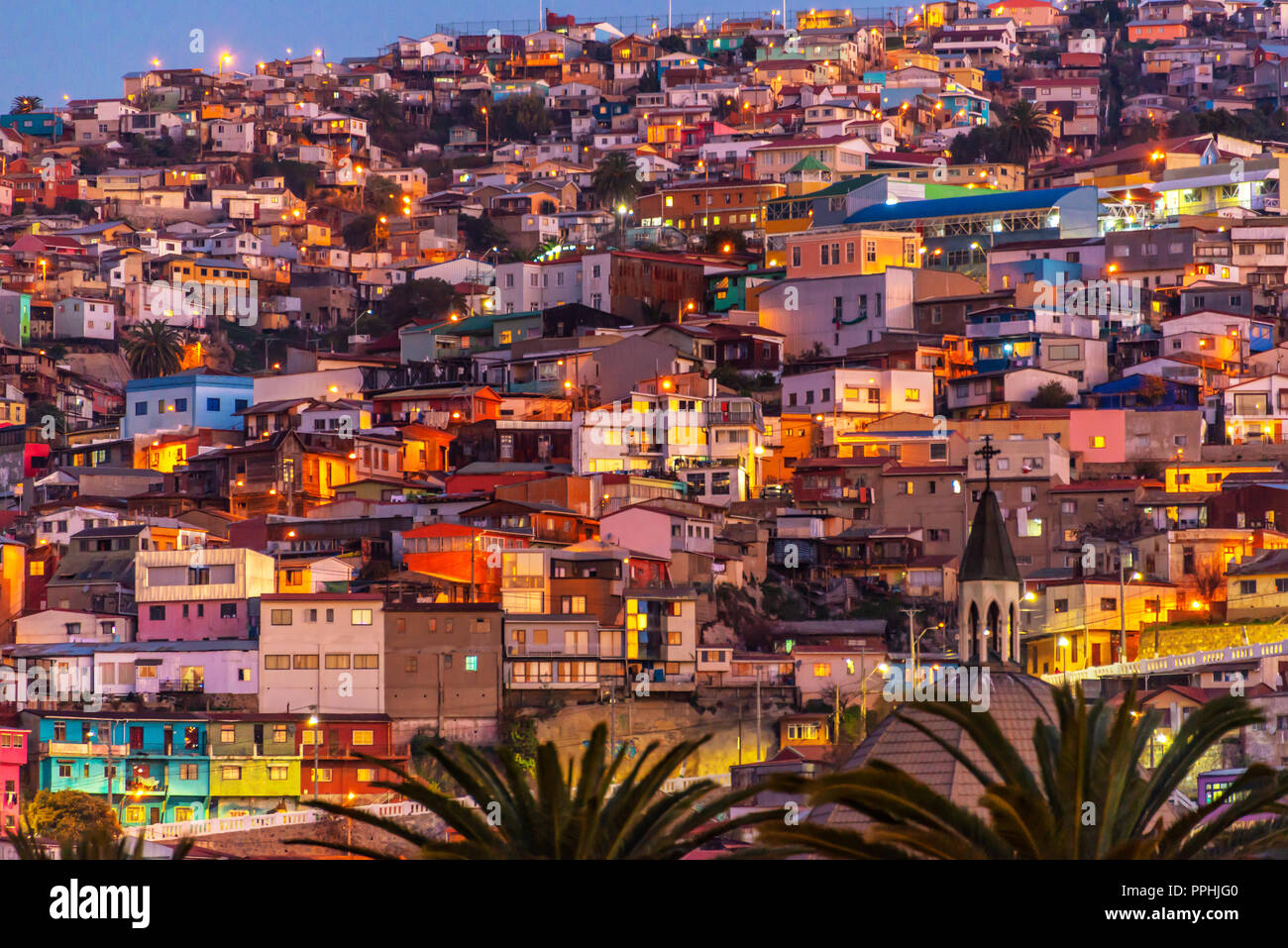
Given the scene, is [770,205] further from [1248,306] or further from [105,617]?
[105,617]

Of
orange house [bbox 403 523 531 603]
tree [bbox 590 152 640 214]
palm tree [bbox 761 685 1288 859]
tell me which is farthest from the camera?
tree [bbox 590 152 640 214]

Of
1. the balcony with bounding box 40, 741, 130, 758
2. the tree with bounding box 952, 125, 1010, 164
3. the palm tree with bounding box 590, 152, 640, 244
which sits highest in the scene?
the tree with bounding box 952, 125, 1010, 164

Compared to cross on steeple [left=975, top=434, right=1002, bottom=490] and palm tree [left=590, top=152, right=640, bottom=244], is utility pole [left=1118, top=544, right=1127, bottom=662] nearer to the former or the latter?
cross on steeple [left=975, top=434, right=1002, bottom=490]

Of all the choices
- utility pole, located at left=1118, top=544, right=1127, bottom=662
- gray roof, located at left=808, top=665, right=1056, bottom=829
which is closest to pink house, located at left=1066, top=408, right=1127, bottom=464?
utility pole, located at left=1118, top=544, right=1127, bottom=662

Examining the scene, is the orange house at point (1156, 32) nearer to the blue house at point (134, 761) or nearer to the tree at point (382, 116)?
the tree at point (382, 116)

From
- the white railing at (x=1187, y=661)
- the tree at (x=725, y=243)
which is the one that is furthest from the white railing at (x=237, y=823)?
the tree at (x=725, y=243)

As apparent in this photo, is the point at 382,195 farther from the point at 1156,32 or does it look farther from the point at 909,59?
the point at 1156,32
